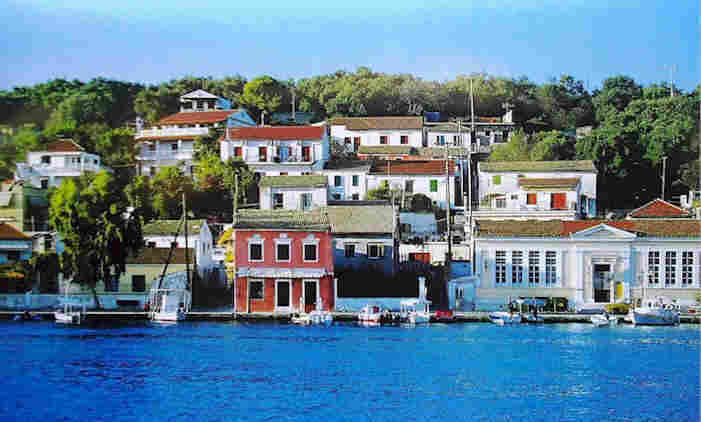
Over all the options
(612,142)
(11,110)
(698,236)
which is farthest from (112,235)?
(612,142)

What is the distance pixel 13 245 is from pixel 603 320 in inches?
656

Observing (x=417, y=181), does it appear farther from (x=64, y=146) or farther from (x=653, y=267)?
(x=64, y=146)

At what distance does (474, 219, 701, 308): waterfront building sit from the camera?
29.5m

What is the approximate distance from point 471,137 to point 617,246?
2017 cm

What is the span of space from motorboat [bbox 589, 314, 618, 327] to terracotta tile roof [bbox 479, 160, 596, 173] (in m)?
12.0

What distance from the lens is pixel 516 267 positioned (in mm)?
29594

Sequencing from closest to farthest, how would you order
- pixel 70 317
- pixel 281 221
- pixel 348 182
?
pixel 70 317 < pixel 281 221 < pixel 348 182

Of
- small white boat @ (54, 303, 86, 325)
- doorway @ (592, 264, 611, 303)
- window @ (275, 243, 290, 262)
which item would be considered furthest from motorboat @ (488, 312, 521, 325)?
small white boat @ (54, 303, 86, 325)

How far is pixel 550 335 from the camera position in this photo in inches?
1022

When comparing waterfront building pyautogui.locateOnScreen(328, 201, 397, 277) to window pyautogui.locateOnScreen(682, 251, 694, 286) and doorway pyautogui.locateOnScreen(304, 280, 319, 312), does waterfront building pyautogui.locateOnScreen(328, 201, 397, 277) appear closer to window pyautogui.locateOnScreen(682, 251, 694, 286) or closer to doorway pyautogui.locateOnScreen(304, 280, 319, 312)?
doorway pyautogui.locateOnScreen(304, 280, 319, 312)

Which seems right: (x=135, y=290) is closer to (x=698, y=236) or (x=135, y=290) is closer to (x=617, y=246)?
(x=617, y=246)

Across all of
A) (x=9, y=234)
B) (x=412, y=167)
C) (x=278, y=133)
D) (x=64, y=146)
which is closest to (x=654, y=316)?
(x=412, y=167)

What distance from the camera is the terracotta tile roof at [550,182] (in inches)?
1426

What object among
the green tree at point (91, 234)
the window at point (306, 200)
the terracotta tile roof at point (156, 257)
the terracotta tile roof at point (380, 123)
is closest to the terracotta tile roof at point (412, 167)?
the window at point (306, 200)
